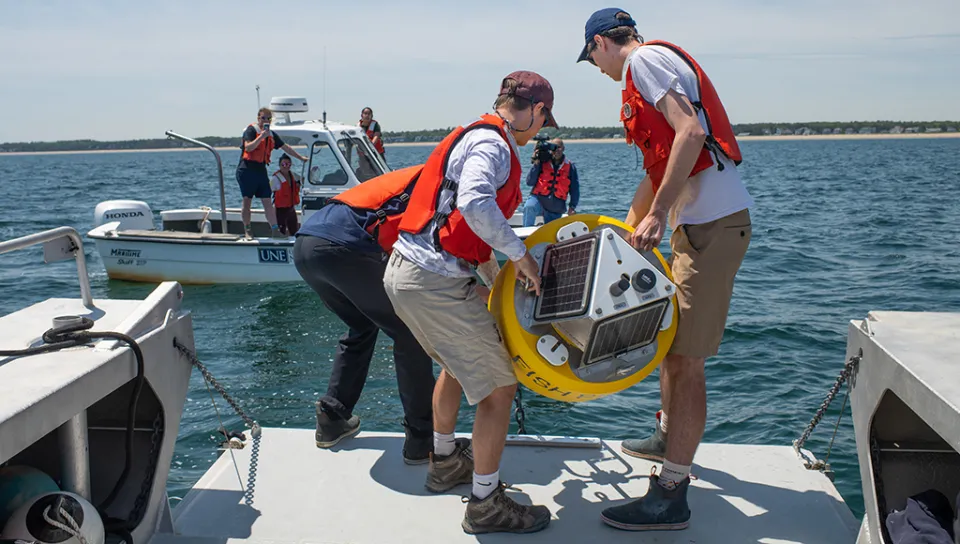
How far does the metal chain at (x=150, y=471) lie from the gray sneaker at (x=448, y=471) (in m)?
1.23

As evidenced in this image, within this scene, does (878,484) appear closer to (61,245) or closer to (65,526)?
(65,526)

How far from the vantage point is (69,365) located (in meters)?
2.77

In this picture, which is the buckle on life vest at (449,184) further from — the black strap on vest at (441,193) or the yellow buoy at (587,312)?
the yellow buoy at (587,312)

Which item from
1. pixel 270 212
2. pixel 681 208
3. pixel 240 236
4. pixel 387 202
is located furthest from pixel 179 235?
pixel 681 208

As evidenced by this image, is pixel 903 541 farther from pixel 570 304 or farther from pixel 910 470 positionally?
pixel 570 304

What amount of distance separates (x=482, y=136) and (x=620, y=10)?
0.90 meters

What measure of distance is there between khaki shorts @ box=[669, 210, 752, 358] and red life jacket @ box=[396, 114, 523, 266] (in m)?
0.78

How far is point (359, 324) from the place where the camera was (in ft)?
14.4

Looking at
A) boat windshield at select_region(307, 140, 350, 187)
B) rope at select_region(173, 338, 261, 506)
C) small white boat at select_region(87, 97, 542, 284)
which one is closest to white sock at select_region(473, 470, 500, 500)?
rope at select_region(173, 338, 261, 506)

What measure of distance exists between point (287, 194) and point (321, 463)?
9.56 metres

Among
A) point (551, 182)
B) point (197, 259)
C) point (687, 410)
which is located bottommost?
point (197, 259)

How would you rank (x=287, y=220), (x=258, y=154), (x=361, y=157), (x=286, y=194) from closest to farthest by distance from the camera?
(x=258, y=154) → (x=286, y=194) → (x=287, y=220) → (x=361, y=157)

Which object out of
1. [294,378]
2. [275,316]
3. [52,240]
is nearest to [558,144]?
[275,316]

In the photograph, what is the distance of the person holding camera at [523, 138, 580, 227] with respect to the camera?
1294cm
